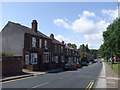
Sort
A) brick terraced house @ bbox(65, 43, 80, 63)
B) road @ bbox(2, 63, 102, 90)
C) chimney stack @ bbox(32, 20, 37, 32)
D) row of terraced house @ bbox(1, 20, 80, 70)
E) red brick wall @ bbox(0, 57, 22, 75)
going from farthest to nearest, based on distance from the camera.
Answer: brick terraced house @ bbox(65, 43, 80, 63)
chimney stack @ bbox(32, 20, 37, 32)
row of terraced house @ bbox(1, 20, 80, 70)
red brick wall @ bbox(0, 57, 22, 75)
road @ bbox(2, 63, 102, 90)

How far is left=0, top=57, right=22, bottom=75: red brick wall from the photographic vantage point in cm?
2059

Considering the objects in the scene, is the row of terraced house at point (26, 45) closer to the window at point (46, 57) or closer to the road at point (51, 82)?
the window at point (46, 57)

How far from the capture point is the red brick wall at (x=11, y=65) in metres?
20.6

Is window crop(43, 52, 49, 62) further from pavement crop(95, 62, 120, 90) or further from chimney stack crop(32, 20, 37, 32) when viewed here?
pavement crop(95, 62, 120, 90)

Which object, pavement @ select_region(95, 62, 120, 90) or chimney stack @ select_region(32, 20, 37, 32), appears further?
chimney stack @ select_region(32, 20, 37, 32)

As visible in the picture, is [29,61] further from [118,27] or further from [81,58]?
[81,58]

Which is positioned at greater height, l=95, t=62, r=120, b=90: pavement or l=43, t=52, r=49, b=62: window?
l=43, t=52, r=49, b=62: window

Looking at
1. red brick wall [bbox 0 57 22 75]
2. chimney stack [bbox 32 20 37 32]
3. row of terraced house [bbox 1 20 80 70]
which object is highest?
chimney stack [bbox 32 20 37 32]

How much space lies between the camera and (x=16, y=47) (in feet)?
Result: 106

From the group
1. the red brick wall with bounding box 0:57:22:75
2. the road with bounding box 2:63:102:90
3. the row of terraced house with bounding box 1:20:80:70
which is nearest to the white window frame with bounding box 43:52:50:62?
the row of terraced house with bounding box 1:20:80:70

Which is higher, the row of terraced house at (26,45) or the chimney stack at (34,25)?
the chimney stack at (34,25)

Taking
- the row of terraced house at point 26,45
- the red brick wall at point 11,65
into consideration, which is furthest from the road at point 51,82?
the row of terraced house at point 26,45

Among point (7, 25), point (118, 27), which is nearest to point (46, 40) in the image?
point (7, 25)

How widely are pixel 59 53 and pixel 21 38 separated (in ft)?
66.0
